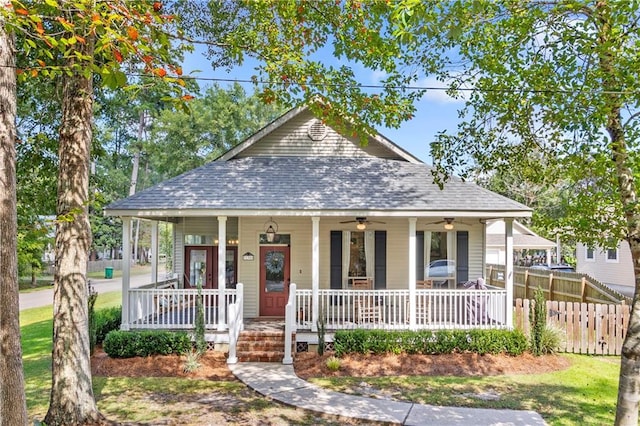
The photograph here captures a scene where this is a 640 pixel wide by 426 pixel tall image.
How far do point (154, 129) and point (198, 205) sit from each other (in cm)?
2836

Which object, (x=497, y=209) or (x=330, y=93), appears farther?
(x=497, y=209)

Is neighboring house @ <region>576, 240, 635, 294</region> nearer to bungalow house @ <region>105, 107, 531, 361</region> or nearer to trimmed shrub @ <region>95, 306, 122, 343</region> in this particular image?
bungalow house @ <region>105, 107, 531, 361</region>

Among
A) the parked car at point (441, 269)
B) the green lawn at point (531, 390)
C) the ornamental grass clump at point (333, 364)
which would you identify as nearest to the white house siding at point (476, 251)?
the parked car at point (441, 269)

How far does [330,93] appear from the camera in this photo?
320 inches

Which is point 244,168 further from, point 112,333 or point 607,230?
point 607,230

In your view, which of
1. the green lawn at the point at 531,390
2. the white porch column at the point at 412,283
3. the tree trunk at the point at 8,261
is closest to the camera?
the tree trunk at the point at 8,261

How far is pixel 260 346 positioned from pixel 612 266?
2408cm

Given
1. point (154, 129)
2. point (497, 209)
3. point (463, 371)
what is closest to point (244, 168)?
point (497, 209)

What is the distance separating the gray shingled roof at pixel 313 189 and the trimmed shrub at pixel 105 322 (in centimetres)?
305

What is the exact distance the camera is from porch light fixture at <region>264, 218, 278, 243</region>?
12.3 metres

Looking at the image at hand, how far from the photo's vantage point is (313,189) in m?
11.4

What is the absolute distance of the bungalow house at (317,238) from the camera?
10.4 meters

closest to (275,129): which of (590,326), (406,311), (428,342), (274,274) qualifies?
(274,274)

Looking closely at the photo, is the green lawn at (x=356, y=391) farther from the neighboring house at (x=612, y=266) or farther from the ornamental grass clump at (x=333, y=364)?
the neighboring house at (x=612, y=266)
